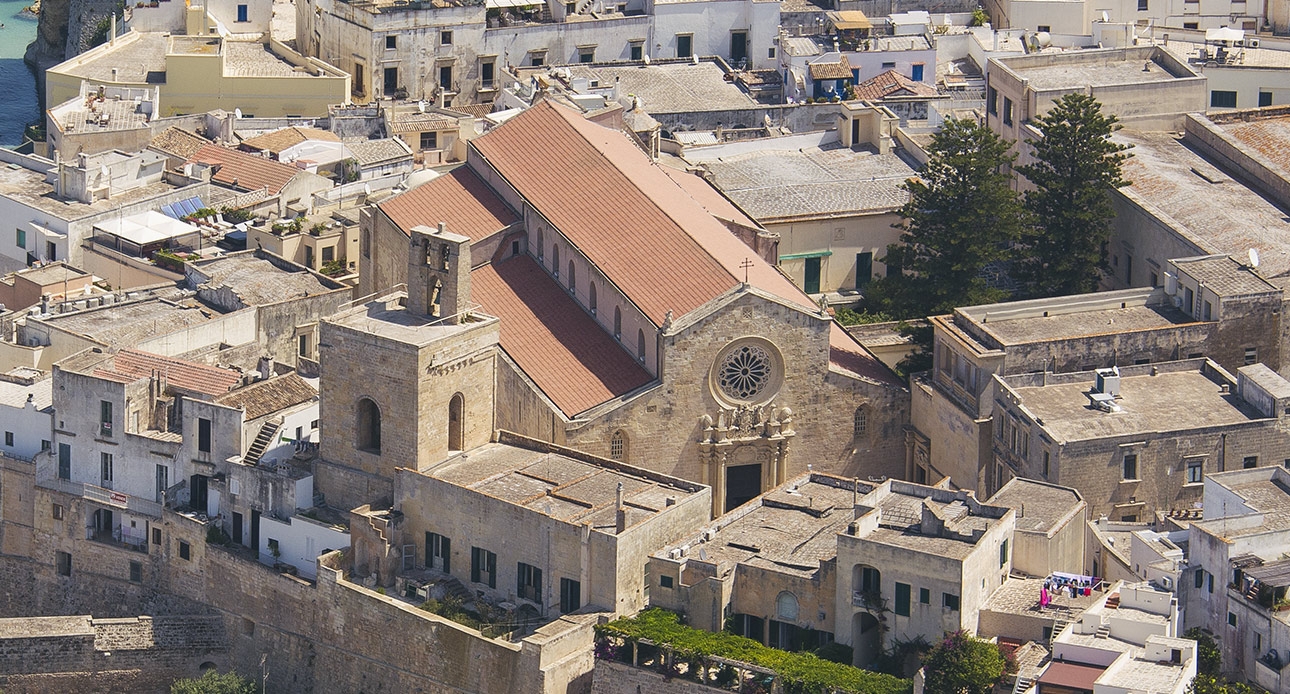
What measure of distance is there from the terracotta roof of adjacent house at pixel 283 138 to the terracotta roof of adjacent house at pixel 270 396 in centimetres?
2557

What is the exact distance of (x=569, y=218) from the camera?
111 meters

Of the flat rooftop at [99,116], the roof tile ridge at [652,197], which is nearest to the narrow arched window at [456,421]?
the roof tile ridge at [652,197]

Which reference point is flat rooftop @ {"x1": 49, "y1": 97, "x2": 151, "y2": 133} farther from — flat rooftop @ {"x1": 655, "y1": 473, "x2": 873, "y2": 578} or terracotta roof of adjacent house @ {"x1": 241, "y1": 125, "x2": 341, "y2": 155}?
flat rooftop @ {"x1": 655, "y1": 473, "x2": 873, "y2": 578}

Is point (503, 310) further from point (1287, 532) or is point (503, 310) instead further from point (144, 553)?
point (1287, 532)

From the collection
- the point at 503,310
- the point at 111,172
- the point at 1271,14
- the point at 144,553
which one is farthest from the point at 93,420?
the point at 1271,14

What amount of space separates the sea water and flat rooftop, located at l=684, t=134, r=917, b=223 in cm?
4232

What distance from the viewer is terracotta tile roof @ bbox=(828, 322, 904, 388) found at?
109 metres

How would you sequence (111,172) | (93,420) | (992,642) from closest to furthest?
(992,642) → (93,420) → (111,172)

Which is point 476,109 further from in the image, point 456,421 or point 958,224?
point 456,421

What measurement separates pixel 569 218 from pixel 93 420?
57.8ft

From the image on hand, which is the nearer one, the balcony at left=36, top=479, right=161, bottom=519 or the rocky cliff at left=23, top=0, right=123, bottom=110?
the balcony at left=36, top=479, right=161, bottom=519

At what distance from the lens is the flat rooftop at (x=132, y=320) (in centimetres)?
11422

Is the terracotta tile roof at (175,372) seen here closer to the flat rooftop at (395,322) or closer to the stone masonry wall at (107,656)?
the flat rooftop at (395,322)

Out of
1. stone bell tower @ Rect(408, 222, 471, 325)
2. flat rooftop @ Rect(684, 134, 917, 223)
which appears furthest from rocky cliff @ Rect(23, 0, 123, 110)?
stone bell tower @ Rect(408, 222, 471, 325)
